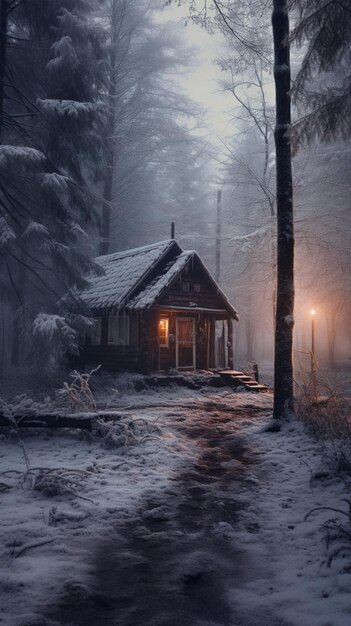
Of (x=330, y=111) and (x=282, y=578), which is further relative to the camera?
(x=330, y=111)

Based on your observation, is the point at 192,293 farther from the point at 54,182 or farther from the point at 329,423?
the point at 329,423

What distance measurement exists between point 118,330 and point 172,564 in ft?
48.7

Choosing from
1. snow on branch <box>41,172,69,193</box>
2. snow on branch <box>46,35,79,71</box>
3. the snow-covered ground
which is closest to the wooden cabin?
snow on branch <box>41,172,69,193</box>

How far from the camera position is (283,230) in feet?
30.8

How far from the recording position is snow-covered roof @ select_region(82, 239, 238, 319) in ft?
54.1

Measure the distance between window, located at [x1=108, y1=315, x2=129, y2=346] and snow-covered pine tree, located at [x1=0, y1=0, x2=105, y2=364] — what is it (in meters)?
4.14

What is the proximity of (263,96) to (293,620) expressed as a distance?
915 inches

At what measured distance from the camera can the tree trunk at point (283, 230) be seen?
918 cm

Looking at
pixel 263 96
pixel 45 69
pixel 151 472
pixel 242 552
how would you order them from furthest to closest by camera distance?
pixel 263 96
pixel 45 69
pixel 151 472
pixel 242 552

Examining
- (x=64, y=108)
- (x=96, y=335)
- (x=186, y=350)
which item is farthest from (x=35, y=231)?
(x=186, y=350)

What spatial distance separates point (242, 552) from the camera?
153 inches

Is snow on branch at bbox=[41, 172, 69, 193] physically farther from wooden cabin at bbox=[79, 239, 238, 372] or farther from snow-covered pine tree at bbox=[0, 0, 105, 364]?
wooden cabin at bbox=[79, 239, 238, 372]

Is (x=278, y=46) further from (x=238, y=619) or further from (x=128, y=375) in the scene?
(x=128, y=375)

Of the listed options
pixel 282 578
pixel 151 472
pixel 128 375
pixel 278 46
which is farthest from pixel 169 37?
pixel 282 578
